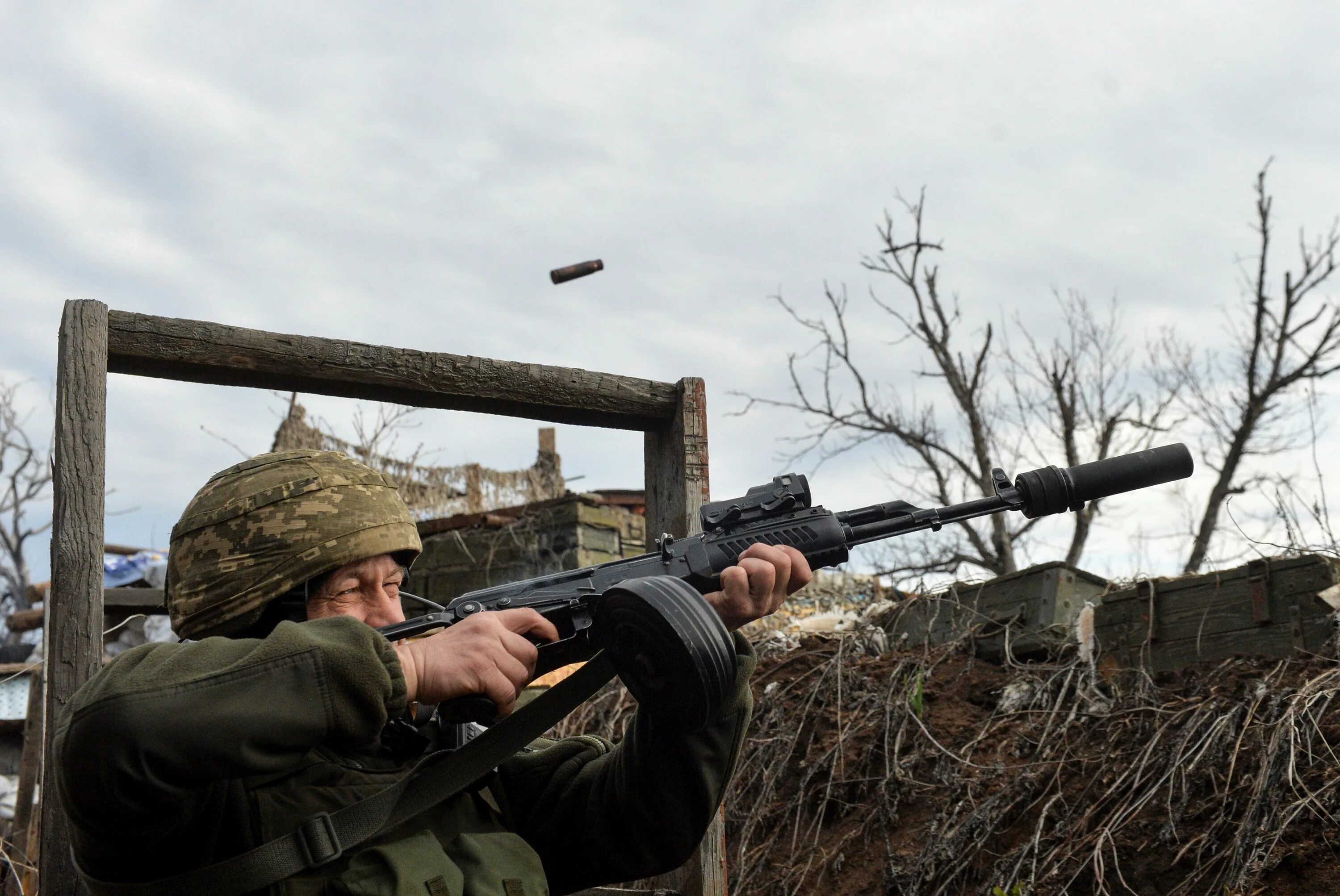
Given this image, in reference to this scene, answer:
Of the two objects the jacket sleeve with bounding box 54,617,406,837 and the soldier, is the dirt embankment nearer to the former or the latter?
the soldier

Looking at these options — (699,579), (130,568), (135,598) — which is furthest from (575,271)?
(130,568)

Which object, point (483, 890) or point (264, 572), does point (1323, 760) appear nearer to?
point (483, 890)

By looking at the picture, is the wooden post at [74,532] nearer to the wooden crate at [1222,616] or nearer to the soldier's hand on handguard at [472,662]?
the soldier's hand on handguard at [472,662]

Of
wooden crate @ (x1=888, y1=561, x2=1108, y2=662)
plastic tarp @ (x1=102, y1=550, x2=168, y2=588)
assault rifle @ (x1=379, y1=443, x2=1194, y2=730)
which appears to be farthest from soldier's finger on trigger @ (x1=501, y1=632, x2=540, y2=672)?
plastic tarp @ (x1=102, y1=550, x2=168, y2=588)

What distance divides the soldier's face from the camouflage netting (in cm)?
244

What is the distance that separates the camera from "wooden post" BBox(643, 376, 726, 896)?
3043mm

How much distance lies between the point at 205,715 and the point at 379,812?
48cm

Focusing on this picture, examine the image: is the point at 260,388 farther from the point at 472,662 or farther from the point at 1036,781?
the point at 1036,781

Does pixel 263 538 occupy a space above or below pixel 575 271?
below

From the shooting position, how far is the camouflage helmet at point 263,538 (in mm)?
2182

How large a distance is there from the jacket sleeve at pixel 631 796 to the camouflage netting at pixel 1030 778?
1813 millimetres

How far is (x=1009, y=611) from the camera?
20.7 ft

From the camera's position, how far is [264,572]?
85.8 inches

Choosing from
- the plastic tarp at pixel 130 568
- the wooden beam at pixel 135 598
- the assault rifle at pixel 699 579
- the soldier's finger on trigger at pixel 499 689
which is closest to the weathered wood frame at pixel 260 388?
the assault rifle at pixel 699 579
